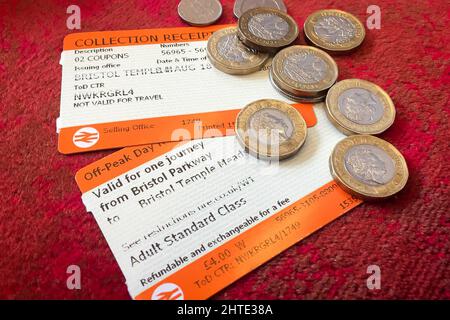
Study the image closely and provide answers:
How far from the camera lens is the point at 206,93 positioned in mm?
785

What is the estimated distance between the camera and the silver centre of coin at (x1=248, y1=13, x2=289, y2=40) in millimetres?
837

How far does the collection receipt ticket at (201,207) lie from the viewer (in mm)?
601

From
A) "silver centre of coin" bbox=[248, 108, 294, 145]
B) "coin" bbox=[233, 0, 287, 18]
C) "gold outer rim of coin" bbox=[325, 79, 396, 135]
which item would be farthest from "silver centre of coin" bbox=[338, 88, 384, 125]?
"coin" bbox=[233, 0, 287, 18]

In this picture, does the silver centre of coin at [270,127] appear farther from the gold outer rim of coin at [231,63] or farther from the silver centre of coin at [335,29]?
the silver centre of coin at [335,29]

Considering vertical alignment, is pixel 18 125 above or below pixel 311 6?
below

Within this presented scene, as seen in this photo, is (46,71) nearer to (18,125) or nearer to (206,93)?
(18,125)

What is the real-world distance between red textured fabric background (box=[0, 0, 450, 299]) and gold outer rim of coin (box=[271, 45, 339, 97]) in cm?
5

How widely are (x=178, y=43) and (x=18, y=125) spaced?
1.19 feet

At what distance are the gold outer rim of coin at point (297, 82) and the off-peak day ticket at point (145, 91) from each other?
0.03 meters

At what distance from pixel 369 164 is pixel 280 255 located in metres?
0.23

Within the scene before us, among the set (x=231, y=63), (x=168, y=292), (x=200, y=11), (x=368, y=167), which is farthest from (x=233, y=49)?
(x=168, y=292)

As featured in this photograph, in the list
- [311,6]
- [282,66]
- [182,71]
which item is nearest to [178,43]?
[182,71]

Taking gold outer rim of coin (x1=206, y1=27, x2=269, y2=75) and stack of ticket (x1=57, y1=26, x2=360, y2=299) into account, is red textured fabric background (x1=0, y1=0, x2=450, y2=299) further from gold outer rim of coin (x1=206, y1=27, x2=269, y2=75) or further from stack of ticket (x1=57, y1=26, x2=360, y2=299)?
gold outer rim of coin (x1=206, y1=27, x2=269, y2=75)

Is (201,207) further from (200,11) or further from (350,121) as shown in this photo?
(200,11)
